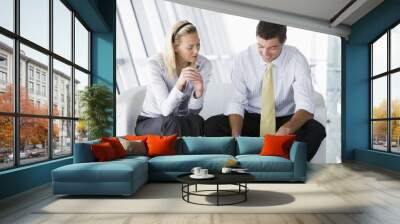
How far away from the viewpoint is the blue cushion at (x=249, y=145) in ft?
22.9

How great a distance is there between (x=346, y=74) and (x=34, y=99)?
22.1ft

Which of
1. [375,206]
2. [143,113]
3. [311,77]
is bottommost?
[375,206]

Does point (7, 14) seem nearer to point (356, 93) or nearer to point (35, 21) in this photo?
point (35, 21)

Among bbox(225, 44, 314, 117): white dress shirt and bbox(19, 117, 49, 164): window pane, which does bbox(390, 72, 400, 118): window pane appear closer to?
bbox(225, 44, 314, 117): white dress shirt

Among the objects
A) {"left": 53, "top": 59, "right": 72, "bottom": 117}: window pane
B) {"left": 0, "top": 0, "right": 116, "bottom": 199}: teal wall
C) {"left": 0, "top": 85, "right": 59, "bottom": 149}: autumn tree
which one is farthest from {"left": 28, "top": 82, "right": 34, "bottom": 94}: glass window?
{"left": 0, "top": 0, "right": 116, "bottom": 199}: teal wall

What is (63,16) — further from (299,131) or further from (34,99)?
(299,131)

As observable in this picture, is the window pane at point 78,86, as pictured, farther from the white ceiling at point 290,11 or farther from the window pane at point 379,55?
the window pane at point 379,55

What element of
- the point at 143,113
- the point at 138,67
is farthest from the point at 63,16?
the point at 143,113

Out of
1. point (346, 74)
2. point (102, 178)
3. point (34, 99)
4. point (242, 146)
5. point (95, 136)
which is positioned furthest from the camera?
point (346, 74)

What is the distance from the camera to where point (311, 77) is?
852 centimetres

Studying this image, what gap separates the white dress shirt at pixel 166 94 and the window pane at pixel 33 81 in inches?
94.2

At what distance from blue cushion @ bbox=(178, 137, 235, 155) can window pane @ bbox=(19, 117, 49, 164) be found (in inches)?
88.1

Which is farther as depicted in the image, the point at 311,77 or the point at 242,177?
the point at 311,77

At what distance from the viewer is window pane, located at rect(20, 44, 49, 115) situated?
5.54m
